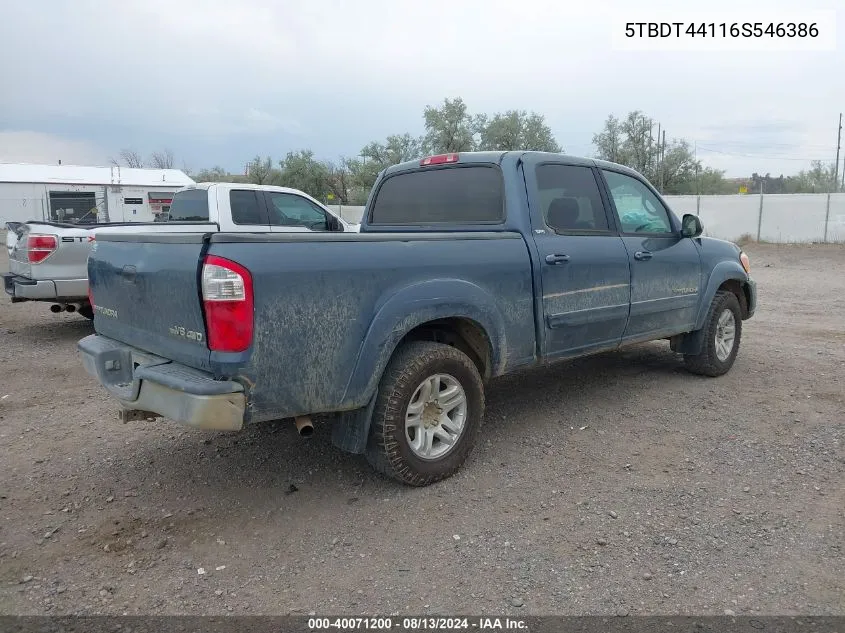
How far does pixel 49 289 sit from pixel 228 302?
5636mm

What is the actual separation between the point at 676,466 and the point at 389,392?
75.0 inches

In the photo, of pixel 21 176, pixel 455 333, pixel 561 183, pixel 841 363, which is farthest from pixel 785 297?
pixel 21 176

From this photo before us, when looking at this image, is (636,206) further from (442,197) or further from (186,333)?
(186,333)

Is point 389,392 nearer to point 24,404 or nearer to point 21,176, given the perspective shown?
point 24,404

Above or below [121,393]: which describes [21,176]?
above

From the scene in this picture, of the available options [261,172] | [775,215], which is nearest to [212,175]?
[261,172]

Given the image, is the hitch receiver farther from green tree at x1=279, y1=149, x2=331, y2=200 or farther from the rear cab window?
green tree at x1=279, y1=149, x2=331, y2=200

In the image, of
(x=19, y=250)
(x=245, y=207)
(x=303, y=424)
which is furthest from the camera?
(x=245, y=207)

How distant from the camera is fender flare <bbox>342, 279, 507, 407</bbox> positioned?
3.38 metres

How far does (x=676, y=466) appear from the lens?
4090 millimetres

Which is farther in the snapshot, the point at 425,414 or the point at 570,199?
the point at 570,199

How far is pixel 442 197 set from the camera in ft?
16.1

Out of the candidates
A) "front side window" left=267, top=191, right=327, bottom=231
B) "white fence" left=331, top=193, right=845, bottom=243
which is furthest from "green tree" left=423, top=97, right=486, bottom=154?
"front side window" left=267, top=191, right=327, bottom=231

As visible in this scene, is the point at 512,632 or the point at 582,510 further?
the point at 582,510
